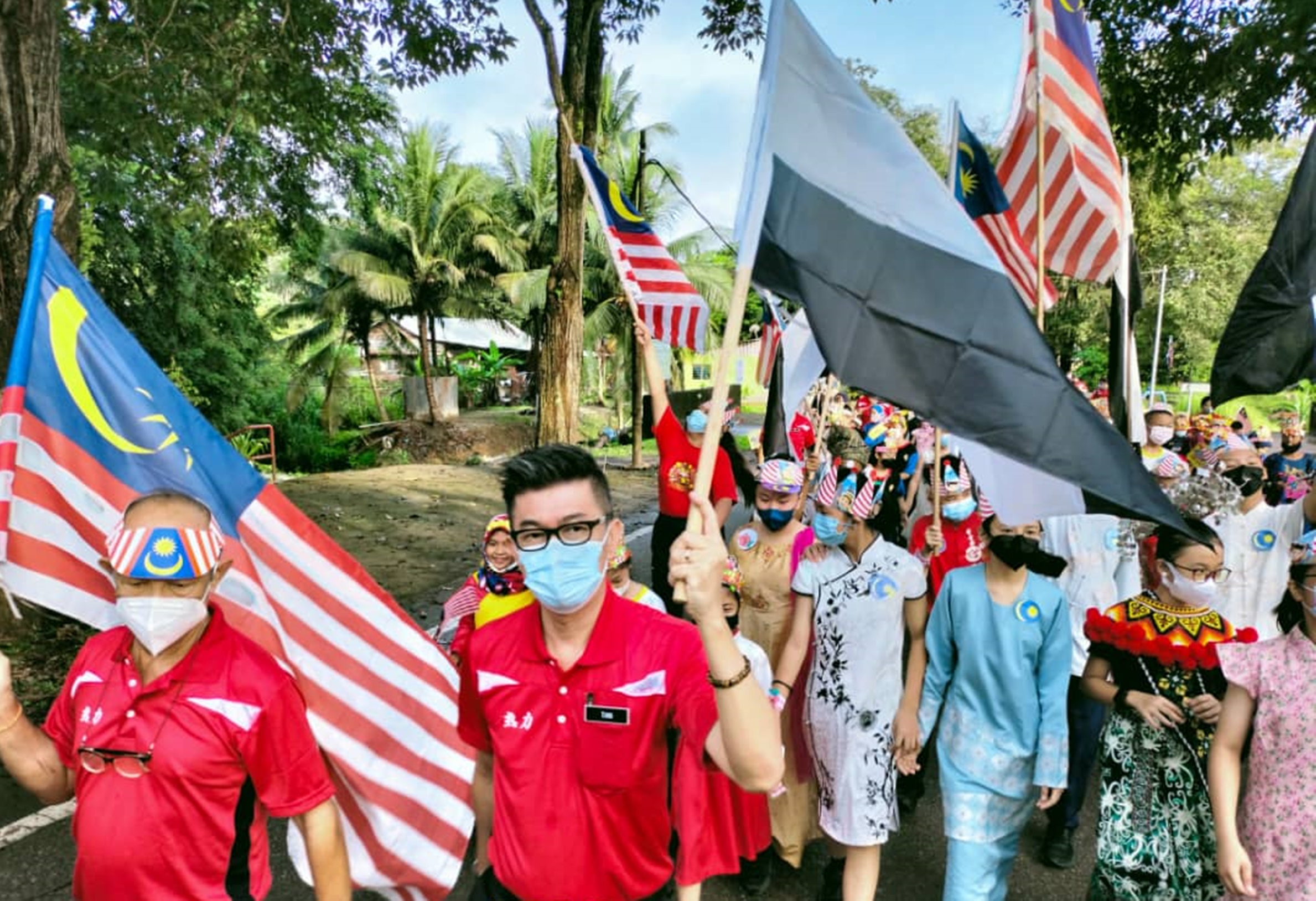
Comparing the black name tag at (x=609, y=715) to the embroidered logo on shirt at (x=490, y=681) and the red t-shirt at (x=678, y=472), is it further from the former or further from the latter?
the red t-shirt at (x=678, y=472)

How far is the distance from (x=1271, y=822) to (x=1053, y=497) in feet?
3.39

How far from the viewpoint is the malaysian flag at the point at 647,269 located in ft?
19.6

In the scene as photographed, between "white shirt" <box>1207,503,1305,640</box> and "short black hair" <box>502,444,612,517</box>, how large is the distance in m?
3.85

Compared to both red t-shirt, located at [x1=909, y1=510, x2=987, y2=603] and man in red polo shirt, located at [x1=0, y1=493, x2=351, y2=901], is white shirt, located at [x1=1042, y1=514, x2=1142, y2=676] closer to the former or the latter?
red t-shirt, located at [x1=909, y1=510, x2=987, y2=603]

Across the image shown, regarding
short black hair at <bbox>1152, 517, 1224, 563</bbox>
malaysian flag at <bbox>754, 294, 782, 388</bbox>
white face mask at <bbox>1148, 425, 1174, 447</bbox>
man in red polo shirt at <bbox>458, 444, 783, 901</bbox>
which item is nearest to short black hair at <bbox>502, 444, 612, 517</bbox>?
man in red polo shirt at <bbox>458, 444, 783, 901</bbox>

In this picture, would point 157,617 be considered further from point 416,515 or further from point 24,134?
point 416,515

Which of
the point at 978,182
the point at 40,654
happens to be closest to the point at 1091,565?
the point at 978,182

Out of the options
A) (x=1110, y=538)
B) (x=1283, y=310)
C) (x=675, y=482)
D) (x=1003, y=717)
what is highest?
(x=1283, y=310)

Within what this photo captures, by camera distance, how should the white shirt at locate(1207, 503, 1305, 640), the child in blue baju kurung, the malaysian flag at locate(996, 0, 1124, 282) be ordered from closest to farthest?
the child in blue baju kurung, the malaysian flag at locate(996, 0, 1124, 282), the white shirt at locate(1207, 503, 1305, 640)

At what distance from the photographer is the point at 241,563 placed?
2.48m

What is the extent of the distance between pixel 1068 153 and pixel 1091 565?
2.23m

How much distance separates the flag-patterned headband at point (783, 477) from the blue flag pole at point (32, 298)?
2796mm

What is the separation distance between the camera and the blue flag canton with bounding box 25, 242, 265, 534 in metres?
2.30

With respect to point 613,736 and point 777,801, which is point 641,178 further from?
point 613,736
